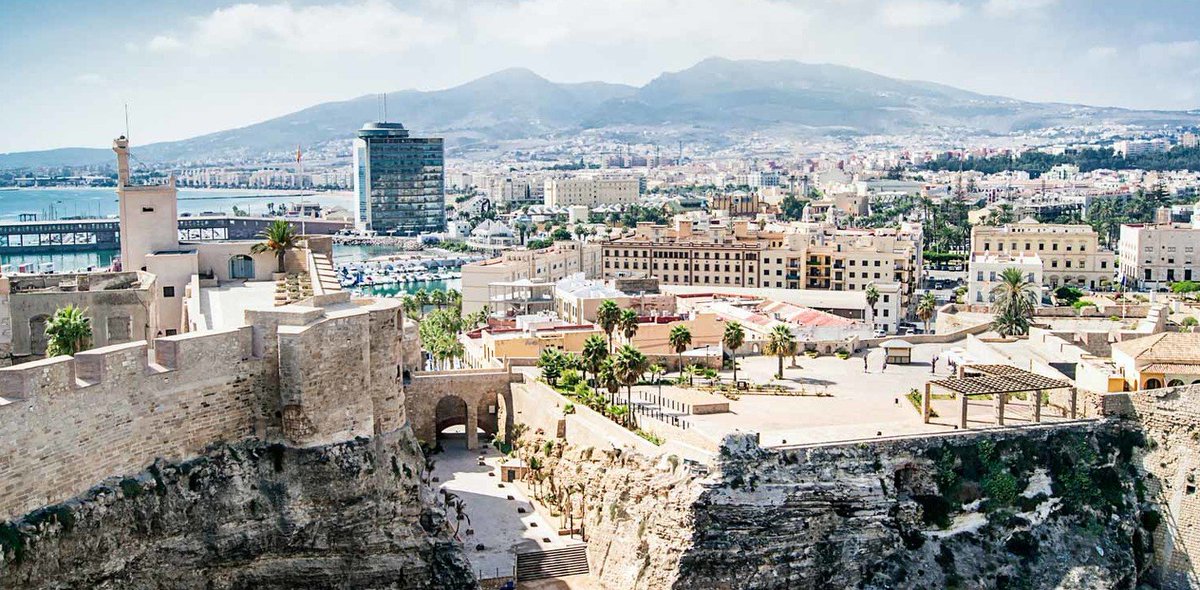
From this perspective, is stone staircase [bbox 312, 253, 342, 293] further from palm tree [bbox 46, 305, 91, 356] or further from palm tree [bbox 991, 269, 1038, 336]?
palm tree [bbox 991, 269, 1038, 336]

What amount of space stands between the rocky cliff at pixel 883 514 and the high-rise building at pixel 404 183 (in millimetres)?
151468

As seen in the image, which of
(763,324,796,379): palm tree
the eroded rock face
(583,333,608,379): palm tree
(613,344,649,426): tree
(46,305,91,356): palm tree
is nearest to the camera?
the eroded rock face

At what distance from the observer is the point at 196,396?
90.3 ft

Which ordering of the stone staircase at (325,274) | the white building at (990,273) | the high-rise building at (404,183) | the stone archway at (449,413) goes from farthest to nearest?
the high-rise building at (404,183), the white building at (990,273), the stone archway at (449,413), the stone staircase at (325,274)

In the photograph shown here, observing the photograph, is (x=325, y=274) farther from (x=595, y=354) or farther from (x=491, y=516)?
(x=491, y=516)

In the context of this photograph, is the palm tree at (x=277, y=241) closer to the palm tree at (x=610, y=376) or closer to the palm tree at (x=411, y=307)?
the palm tree at (x=610, y=376)

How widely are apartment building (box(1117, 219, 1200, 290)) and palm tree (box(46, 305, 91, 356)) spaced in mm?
75467

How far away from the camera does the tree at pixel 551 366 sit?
42.8 meters

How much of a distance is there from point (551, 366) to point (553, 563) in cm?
952

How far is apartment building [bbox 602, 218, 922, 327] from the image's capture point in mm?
82750

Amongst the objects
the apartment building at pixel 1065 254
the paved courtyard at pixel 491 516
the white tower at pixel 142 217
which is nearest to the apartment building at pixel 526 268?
the paved courtyard at pixel 491 516

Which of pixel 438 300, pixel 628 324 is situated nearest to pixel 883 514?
pixel 628 324

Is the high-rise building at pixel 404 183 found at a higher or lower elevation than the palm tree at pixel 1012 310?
higher

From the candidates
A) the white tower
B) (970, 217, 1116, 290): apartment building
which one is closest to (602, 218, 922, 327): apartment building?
(970, 217, 1116, 290): apartment building
